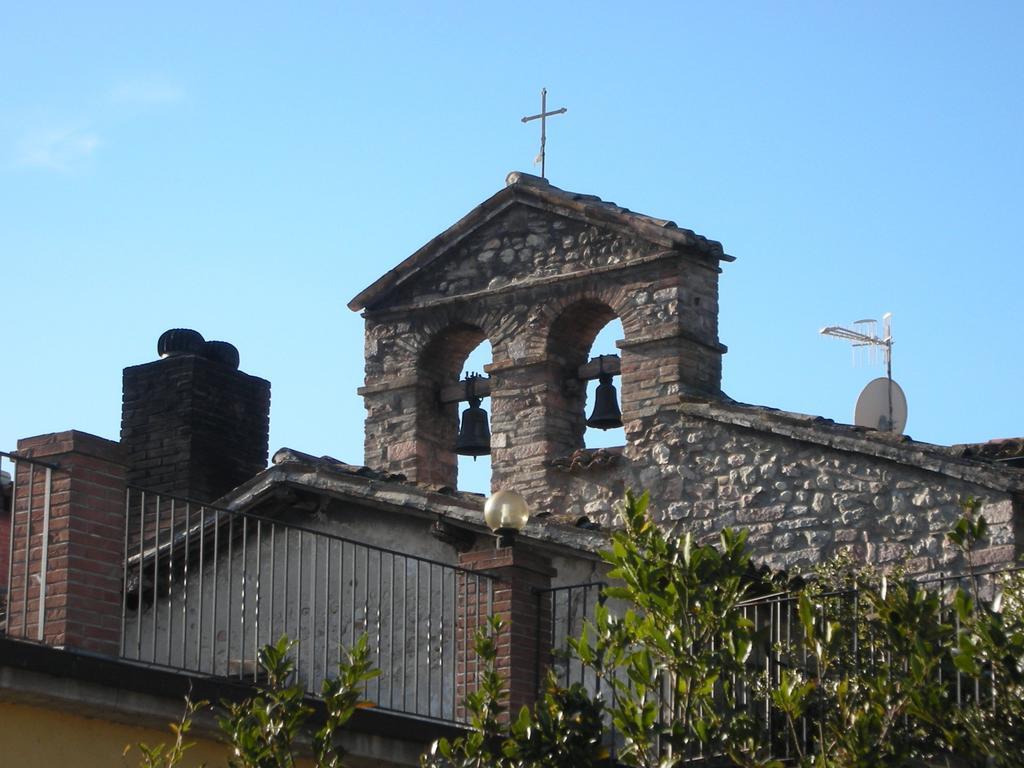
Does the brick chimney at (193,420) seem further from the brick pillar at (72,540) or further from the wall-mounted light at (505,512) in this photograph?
the brick pillar at (72,540)

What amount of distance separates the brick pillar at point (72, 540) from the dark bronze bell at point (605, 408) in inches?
259

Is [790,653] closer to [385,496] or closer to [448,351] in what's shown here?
[385,496]

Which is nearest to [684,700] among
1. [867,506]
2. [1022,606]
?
[1022,606]

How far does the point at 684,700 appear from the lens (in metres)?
8.17

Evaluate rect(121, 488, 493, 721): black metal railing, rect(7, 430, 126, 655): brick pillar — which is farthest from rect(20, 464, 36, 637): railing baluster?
rect(121, 488, 493, 721): black metal railing

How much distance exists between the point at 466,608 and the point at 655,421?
472 centimetres

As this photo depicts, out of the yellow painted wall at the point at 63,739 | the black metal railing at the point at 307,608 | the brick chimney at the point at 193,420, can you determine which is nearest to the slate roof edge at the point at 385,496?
the black metal railing at the point at 307,608

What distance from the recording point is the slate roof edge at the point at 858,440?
1473 centimetres

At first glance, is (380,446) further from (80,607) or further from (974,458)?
(80,607)

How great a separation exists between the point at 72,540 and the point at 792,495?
6870 millimetres

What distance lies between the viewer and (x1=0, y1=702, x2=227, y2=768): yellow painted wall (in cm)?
928

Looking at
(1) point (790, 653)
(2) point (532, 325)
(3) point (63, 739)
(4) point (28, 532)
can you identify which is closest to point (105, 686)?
(3) point (63, 739)

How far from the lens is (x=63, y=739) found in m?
9.47

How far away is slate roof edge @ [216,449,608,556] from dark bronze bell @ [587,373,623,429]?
2.02m
